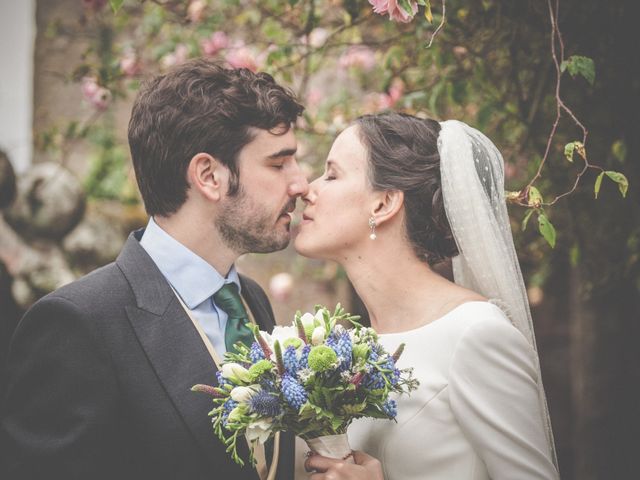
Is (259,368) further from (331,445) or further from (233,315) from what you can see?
(233,315)

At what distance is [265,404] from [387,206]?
106 centimetres

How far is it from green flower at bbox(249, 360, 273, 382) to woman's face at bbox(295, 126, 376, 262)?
0.86 meters

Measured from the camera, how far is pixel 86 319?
205cm

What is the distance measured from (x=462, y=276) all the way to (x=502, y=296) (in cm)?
32

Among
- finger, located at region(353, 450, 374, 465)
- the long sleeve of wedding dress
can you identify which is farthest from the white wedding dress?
finger, located at region(353, 450, 374, 465)

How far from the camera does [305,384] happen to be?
6.14 feet

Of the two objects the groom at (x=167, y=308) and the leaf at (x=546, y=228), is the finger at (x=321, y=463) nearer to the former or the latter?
the groom at (x=167, y=308)

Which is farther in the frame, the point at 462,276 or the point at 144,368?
the point at 462,276

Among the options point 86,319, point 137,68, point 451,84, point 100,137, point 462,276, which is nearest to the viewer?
point 86,319

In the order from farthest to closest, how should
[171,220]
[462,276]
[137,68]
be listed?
[137,68] → [462,276] → [171,220]

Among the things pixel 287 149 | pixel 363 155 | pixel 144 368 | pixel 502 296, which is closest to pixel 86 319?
pixel 144 368

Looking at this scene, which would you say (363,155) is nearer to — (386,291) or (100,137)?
(386,291)

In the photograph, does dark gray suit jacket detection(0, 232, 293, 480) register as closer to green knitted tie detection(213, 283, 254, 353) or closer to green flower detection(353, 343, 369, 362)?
green knitted tie detection(213, 283, 254, 353)

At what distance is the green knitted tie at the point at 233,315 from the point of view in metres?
2.41
